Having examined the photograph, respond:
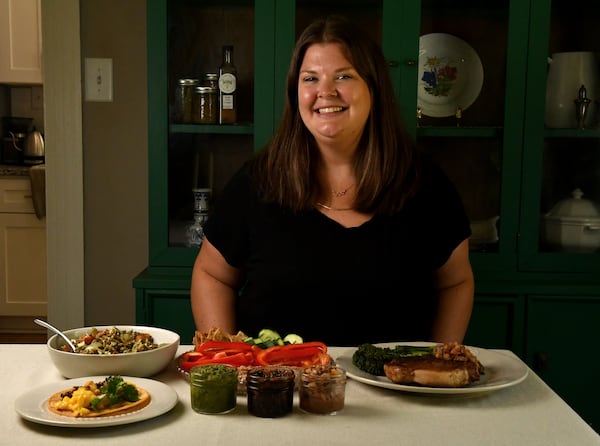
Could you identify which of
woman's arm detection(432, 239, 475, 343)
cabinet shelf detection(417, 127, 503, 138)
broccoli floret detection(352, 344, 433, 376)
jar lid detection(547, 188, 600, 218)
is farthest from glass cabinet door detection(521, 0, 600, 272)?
broccoli floret detection(352, 344, 433, 376)

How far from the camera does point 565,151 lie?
2430 mm

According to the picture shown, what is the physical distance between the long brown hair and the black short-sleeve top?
4 centimetres

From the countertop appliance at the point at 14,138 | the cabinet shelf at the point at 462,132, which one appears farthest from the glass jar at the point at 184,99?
the countertop appliance at the point at 14,138

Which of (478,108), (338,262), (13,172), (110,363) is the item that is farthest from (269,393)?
(13,172)

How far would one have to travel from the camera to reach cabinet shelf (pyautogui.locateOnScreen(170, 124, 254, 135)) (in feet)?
7.93

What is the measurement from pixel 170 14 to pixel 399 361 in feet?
4.98

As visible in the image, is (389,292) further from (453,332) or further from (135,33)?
(135,33)

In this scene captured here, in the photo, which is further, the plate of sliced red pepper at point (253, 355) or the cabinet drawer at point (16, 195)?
the cabinet drawer at point (16, 195)

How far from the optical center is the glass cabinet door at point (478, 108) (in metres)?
2.38

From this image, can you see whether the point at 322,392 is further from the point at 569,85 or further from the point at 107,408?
the point at 569,85

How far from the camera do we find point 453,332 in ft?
6.36

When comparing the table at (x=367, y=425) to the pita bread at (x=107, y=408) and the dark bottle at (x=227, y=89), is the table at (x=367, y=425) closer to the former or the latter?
the pita bread at (x=107, y=408)

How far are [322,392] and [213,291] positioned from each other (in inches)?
34.5

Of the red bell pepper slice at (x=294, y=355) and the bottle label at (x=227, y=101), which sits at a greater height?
the bottle label at (x=227, y=101)
